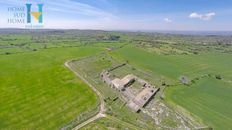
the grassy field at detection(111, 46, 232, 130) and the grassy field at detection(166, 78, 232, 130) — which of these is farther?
the grassy field at detection(111, 46, 232, 130)

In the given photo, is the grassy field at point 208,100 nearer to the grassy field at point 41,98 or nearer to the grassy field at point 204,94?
the grassy field at point 204,94

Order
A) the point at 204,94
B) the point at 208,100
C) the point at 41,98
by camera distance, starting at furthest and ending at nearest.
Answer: the point at 204,94
the point at 208,100
the point at 41,98

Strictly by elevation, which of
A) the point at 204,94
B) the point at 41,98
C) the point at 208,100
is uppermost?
the point at 204,94

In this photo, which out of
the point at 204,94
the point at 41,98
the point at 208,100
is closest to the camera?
the point at 41,98

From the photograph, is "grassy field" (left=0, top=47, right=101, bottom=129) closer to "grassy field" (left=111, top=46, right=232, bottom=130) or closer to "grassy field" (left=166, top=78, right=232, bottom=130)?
"grassy field" (left=166, top=78, right=232, bottom=130)

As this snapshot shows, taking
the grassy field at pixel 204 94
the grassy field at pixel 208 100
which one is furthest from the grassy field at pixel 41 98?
the grassy field at pixel 204 94

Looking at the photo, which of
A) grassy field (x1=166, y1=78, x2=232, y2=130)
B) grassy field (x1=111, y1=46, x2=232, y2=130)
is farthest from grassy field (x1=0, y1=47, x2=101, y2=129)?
grassy field (x1=111, y1=46, x2=232, y2=130)

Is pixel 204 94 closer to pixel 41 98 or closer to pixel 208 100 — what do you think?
pixel 208 100

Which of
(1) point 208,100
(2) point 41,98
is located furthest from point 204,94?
(2) point 41,98

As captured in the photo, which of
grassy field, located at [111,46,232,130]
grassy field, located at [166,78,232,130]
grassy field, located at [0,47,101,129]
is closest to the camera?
grassy field, located at [0,47,101,129]
